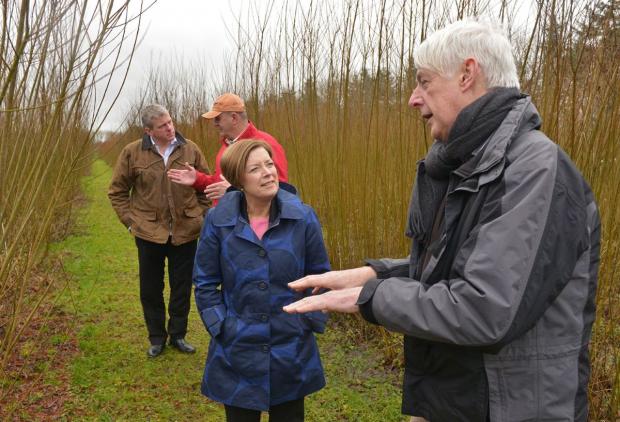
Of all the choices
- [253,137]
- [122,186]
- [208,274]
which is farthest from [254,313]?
[122,186]

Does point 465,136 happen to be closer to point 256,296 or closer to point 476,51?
point 476,51

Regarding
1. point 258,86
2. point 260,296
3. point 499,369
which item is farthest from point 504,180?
point 258,86

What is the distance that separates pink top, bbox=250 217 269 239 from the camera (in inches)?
85.8

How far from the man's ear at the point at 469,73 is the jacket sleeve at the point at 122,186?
10.1 feet

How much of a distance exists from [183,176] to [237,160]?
5.44 ft

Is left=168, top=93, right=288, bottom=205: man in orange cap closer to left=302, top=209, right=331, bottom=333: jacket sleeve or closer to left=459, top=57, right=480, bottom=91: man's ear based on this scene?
left=302, top=209, right=331, bottom=333: jacket sleeve

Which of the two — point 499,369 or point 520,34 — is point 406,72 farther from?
point 499,369

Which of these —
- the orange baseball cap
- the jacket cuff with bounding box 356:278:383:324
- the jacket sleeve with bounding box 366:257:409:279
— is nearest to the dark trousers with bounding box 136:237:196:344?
the orange baseball cap

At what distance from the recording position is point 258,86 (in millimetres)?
5094

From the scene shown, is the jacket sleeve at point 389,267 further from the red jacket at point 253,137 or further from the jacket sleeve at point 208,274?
the red jacket at point 253,137

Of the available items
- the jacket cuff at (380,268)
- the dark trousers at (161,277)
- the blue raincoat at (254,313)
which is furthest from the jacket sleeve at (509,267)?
the dark trousers at (161,277)

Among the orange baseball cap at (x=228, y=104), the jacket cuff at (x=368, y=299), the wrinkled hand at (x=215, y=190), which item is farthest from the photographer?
the orange baseball cap at (x=228, y=104)

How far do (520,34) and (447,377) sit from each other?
2.27 metres

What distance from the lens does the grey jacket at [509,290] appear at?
1067 millimetres
